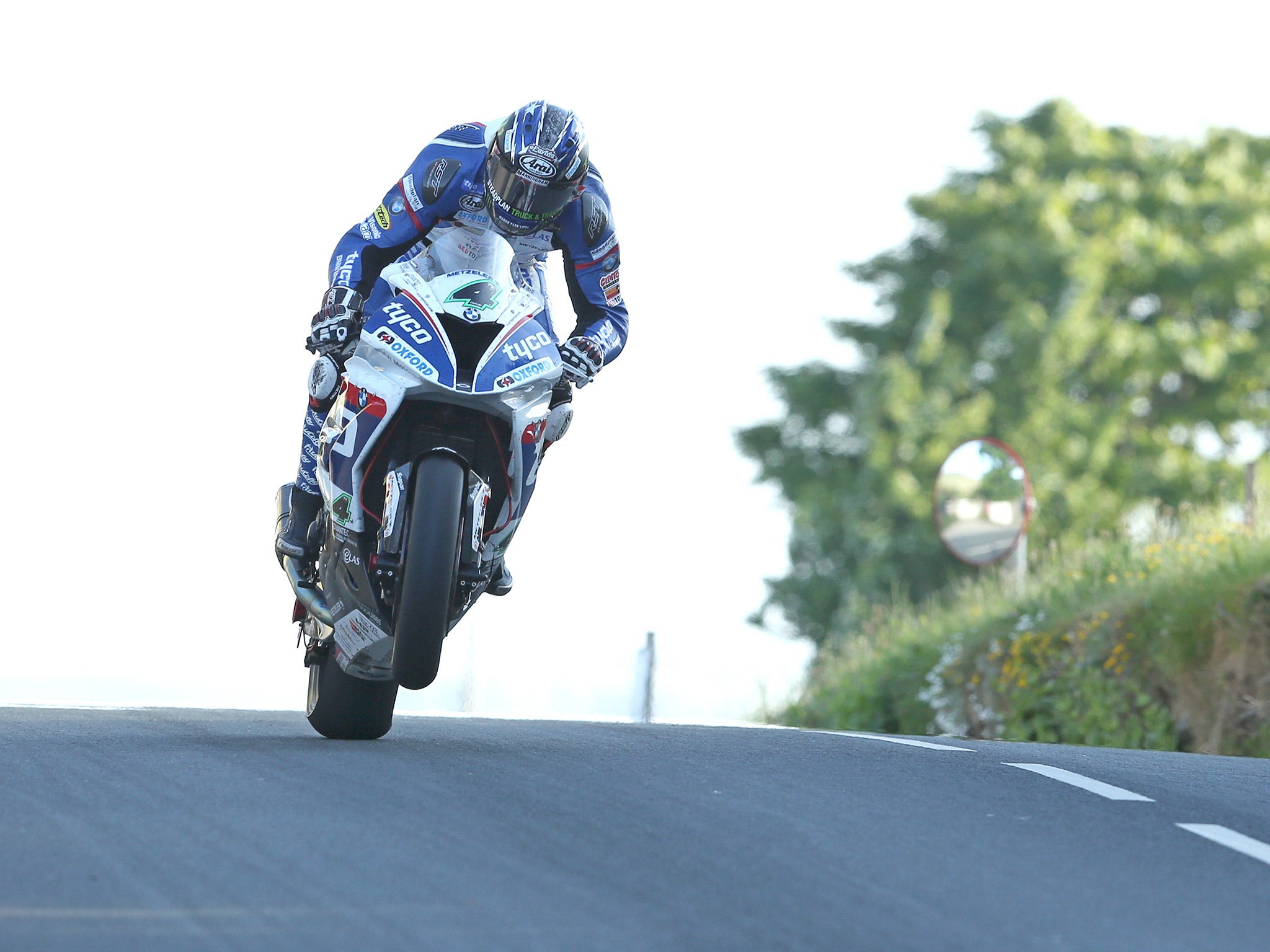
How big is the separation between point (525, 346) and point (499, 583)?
1104 mm

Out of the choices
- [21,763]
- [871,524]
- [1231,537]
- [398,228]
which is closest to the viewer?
[21,763]

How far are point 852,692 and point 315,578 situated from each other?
10927mm

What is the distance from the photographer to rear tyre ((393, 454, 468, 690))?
7.17 m

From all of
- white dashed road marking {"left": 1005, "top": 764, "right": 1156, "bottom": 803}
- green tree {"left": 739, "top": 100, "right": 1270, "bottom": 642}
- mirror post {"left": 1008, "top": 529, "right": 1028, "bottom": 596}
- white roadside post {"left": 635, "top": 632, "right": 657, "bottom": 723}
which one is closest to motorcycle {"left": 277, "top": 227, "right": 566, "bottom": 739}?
white dashed road marking {"left": 1005, "top": 764, "right": 1156, "bottom": 803}

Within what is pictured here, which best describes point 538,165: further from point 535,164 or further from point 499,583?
point 499,583

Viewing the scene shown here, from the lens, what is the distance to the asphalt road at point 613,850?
4359mm

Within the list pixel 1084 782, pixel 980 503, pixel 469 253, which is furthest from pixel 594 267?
pixel 980 503

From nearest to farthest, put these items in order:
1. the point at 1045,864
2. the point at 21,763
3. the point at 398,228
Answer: the point at 1045,864 < the point at 21,763 < the point at 398,228

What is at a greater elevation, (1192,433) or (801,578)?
(1192,433)

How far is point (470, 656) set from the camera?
1952 cm

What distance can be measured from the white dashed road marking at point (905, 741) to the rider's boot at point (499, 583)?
6.21 feet

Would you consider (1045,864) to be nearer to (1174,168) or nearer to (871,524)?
(871,524)

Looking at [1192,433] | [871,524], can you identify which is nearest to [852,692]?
[871,524]

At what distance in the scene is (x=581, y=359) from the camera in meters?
8.01
